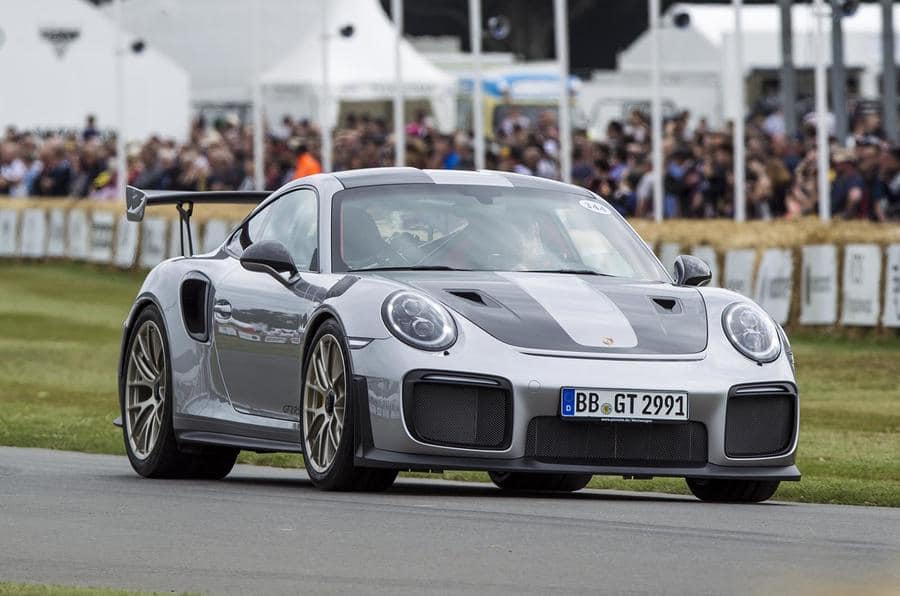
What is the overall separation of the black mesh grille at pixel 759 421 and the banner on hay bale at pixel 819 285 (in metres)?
13.7

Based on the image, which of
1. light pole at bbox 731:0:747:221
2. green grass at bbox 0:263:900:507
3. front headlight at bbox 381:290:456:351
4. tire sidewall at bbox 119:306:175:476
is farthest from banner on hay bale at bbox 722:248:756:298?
front headlight at bbox 381:290:456:351

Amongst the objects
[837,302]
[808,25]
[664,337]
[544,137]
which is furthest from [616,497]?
[808,25]

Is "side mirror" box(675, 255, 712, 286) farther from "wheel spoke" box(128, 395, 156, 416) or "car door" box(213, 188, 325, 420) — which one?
"wheel spoke" box(128, 395, 156, 416)

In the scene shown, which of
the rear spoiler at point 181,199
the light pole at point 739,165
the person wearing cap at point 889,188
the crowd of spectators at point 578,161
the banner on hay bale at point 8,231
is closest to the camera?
the rear spoiler at point 181,199

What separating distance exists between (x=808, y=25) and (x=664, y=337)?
37564 millimetres

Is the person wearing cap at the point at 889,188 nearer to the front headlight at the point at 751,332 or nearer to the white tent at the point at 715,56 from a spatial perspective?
the front headlight at the point at 751,332

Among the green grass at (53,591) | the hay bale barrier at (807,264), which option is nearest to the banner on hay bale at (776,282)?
the hay bale barrier at (807,264)

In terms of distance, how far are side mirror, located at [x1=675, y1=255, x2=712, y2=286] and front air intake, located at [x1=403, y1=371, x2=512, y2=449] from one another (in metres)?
1.41

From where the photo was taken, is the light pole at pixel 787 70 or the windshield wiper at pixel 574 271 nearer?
the windshield wiper at pixel 574 271

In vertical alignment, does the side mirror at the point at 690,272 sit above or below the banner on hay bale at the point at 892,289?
above

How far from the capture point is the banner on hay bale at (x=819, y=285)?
23.1 metres

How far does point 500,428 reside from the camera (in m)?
9.07

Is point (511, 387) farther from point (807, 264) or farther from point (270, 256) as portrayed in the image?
point (807, 264)

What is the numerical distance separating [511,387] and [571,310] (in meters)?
0.54
